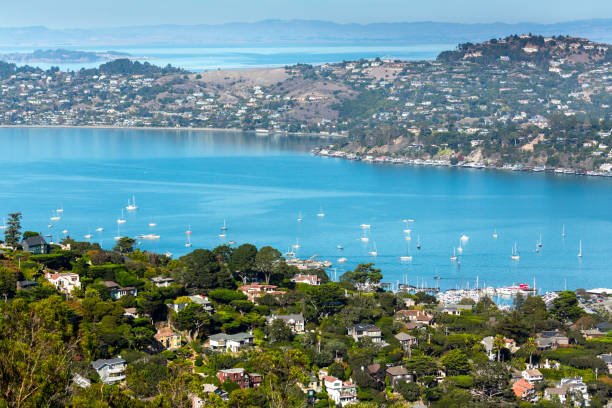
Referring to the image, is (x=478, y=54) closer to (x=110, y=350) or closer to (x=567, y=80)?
(x=567, y=80)

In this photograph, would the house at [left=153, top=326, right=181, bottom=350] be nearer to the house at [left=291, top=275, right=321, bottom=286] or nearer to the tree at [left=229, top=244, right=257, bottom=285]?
the tree at [left=229, top=244, right=257, bottom=285]

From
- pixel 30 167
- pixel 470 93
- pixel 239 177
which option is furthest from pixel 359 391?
pixel 470 93

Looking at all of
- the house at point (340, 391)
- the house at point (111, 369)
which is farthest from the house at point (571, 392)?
the house at point (111, 369)

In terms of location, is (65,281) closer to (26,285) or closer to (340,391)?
(26,285)

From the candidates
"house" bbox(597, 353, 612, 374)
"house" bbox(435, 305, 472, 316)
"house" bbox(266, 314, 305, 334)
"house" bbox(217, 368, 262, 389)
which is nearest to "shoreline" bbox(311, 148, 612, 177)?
"house" bbox(435, 305, 472, 316)

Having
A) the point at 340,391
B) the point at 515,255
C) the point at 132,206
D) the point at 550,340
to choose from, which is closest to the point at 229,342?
the point at 340,391

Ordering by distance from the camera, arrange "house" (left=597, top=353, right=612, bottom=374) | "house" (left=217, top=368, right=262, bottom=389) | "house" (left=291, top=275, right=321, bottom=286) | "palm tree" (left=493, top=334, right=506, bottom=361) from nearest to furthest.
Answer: "house" (left=217, top=368, right=262, bottom=389), "house" (left=597, top=353, right=612, bottom=374), "palm tree" (left=493, top=334, right=506, bottom=361), "house" (left=291, top=275, right=321, bottom=286)

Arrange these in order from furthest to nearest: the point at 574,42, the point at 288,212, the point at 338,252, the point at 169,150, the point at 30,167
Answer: the point at 574,42 → the point at 169,150 → the point at 30,167 → the point at 288,212 → the point at 338,252
